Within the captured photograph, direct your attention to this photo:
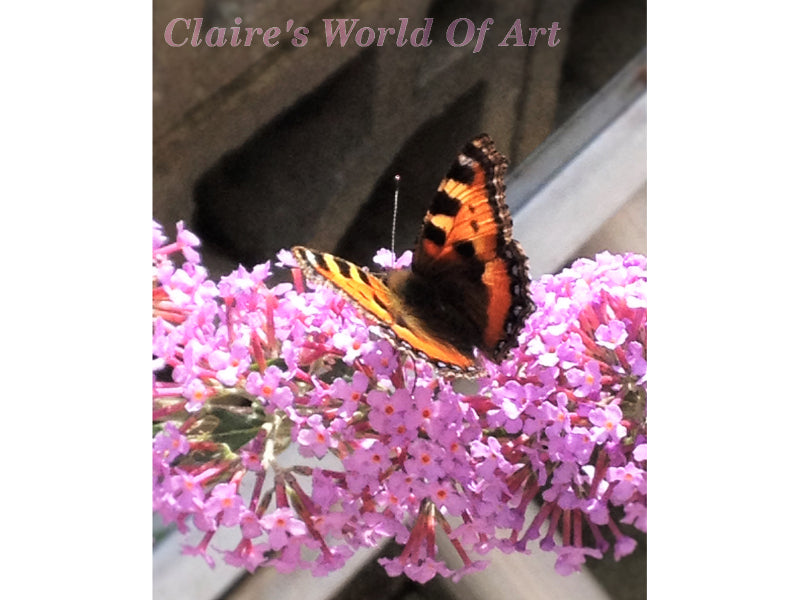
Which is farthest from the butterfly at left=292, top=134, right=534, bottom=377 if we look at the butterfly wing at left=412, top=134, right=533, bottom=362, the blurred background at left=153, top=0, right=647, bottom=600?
the blurred background at left=153, top=0, right=647, bottom=600

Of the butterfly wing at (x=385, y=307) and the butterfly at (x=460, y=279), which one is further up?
the butterfly at (x=460, y=279)

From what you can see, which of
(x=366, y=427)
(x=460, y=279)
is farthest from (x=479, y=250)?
(x=366, y=427)

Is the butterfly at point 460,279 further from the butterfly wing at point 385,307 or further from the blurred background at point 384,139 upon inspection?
the blurred background at point 384,139

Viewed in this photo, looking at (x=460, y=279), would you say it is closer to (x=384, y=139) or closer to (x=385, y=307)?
(x=385, y=307)

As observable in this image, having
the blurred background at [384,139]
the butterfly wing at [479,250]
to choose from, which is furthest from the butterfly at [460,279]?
the blurred background at [384,139]

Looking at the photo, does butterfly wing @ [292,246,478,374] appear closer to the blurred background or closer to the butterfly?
the butterfly
